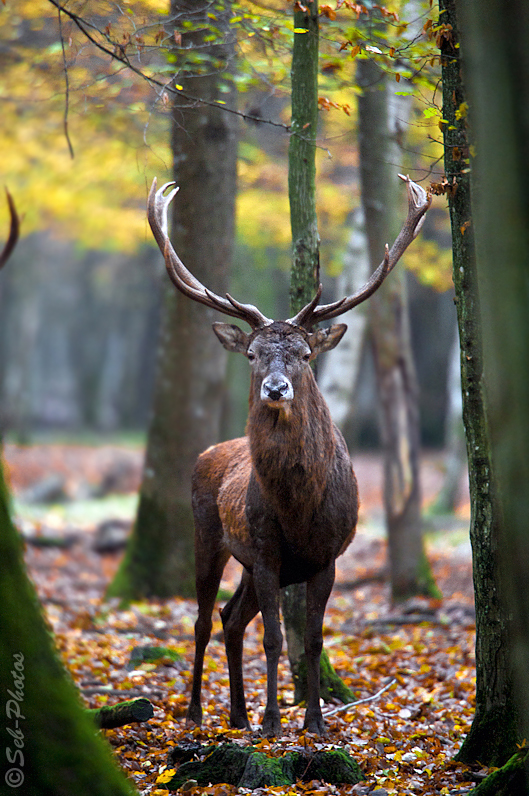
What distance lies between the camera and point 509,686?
3.95 m

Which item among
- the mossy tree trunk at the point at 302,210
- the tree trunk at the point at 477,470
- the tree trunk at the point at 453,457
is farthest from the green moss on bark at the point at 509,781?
the tree trunk at the point at 453,457

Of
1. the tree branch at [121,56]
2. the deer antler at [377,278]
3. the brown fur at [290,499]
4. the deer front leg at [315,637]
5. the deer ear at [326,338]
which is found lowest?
the deer front leg at [315,637]

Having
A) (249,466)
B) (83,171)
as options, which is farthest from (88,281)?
(249,466)

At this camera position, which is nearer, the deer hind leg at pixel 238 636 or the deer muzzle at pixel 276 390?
the deer muzzle at pixel 276 390

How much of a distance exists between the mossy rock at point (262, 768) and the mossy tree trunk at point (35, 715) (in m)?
0.96

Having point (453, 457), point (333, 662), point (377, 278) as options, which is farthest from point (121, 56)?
point (453, 457)

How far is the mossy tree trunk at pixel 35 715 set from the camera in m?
2.69

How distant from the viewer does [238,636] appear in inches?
204

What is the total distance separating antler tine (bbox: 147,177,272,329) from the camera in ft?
16.1

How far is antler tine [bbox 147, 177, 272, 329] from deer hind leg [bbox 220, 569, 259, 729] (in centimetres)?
177

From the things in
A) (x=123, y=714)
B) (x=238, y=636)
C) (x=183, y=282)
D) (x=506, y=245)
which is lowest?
(x=123, y=714)

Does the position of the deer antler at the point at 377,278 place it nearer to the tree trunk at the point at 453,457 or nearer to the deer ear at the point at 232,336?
the deer ear at the point at 232,336

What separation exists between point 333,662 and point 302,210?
13.1ft

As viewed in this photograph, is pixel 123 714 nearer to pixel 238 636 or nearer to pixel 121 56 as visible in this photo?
pixel 238 636
